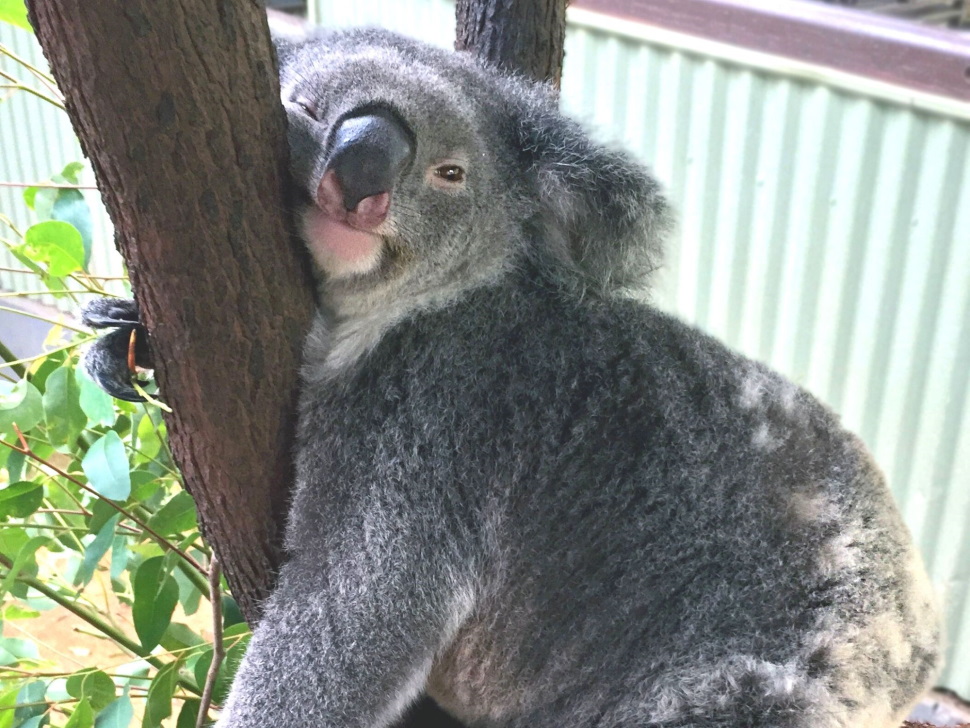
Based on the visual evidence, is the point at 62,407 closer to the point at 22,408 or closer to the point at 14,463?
the point at 22,408

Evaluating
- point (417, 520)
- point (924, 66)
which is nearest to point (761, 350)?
point (924, 66)

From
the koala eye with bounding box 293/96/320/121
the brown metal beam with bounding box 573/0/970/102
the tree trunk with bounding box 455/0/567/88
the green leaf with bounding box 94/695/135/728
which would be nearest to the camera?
the koala eye with bounding box 293/96/320/121

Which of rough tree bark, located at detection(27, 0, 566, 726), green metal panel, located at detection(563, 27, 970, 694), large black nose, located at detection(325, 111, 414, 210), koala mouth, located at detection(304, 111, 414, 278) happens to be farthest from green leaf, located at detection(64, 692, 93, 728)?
green metal panel, located at detection(563, 27, 970, 694)

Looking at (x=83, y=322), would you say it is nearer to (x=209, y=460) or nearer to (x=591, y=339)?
(x=209, y=460)

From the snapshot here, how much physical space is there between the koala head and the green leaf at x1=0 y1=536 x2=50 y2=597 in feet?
2.10

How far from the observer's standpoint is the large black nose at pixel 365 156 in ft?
3.60

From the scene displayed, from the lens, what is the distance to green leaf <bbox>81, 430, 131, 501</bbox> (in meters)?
1.24

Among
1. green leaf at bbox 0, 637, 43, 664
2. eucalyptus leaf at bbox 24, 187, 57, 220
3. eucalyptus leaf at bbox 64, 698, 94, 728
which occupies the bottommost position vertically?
green leaf at bbox 0, 637, 43, 664

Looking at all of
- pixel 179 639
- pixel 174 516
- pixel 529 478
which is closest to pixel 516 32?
pixel 529 478

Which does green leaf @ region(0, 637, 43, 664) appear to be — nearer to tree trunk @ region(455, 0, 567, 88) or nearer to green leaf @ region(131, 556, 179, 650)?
green leaf @ region(131, 556, 179, 650)

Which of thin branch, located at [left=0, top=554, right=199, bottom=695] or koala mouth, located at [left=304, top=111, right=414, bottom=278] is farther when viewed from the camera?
thin branch, located at [left=0, top=554, right=199, bottom=695]

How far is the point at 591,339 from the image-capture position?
4.29 feet

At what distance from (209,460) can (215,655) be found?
1.45 ft

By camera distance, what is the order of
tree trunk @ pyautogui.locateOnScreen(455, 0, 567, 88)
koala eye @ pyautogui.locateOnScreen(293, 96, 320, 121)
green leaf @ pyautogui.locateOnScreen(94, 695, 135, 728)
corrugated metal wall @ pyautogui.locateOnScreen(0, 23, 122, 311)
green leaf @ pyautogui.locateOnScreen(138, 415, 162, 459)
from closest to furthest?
koala eye @ pyautogui.locateOnScreen(293, 96, 320, 121), green leaf @ pyautogui.locateOnScreen(94, 695, 135, 728), green leaf @ pyautogui.locateOnScreen(138, 415, 162, 459), tree trunk @ pyautogui.locateOnScreen(455, 0, 567, 88), corrugated metal wall @ pyautogui.locateOnScreen(0, 23, 122, 311)
